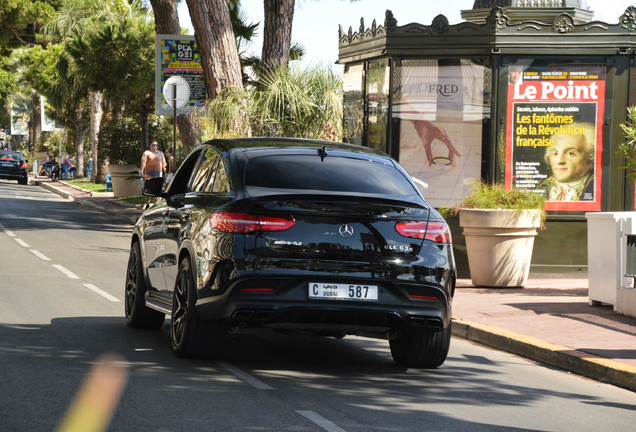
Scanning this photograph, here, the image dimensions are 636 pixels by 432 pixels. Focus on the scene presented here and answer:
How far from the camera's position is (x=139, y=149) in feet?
Result: 133

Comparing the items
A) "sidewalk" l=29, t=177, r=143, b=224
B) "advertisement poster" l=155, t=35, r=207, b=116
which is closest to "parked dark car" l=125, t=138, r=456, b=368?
"advertisement poster" l=155, t=35, r=207, b=116

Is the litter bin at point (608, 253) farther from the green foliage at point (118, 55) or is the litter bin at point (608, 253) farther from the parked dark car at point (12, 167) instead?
the parked dark car at point (12, 167)

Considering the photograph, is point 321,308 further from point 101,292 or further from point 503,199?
point 503,199

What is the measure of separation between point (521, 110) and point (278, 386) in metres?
8.97

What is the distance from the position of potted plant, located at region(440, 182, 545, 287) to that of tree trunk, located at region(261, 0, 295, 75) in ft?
31.6

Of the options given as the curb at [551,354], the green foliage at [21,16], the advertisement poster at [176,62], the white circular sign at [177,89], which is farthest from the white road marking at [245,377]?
the green foliage at [21,16]

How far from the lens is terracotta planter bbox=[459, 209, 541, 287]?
1379 centimetres

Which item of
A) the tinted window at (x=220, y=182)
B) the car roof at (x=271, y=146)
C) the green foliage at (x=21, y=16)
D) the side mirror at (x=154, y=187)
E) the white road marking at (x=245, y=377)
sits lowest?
the white road marking at (x=245, y=377)

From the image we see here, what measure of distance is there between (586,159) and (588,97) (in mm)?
876

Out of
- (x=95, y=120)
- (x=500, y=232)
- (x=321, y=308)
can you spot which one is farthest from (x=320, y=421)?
(x=95, y=120)

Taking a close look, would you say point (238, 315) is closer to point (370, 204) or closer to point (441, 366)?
point (370, 204)

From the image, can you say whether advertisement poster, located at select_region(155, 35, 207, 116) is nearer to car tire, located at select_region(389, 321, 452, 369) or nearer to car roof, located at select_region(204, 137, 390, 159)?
car roof, located at select_region(204, 137, 390, 159)

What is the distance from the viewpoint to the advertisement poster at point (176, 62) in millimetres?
26547

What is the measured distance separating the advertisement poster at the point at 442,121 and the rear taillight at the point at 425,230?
7695 millimetres
